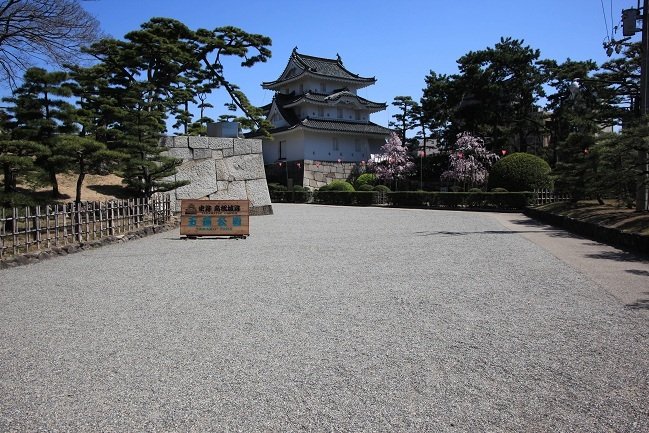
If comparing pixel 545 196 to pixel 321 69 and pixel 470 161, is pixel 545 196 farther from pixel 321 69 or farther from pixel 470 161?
pixel 321 69

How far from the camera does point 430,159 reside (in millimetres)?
39656

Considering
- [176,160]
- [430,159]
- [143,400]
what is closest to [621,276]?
[143,400]

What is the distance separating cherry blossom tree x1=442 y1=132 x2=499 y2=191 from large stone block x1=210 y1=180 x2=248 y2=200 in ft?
61.7

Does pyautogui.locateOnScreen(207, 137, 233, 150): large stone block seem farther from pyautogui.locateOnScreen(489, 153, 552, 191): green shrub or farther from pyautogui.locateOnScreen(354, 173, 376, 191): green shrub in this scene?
pyautogui.locateOnScreen(354, 173, 376, 191): green shrub

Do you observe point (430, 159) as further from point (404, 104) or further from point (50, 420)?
point (50, 420)

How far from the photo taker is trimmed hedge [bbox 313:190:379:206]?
106 ft

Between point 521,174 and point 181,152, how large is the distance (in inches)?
637

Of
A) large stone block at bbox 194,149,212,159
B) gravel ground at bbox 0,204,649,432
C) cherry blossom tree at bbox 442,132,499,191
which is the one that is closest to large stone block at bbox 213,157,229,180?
large stone block at bbox 194,149,212,159

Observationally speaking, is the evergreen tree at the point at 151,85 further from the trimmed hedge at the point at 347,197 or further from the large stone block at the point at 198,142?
the trimmed hedge at the point at 347,197

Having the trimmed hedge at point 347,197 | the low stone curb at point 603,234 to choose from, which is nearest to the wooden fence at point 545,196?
the low stone curb at point 603,234

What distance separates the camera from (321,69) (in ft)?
144

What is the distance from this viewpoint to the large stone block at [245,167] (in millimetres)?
19594

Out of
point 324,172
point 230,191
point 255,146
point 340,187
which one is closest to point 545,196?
point 255,146

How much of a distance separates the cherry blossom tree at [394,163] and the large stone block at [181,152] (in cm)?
2254
